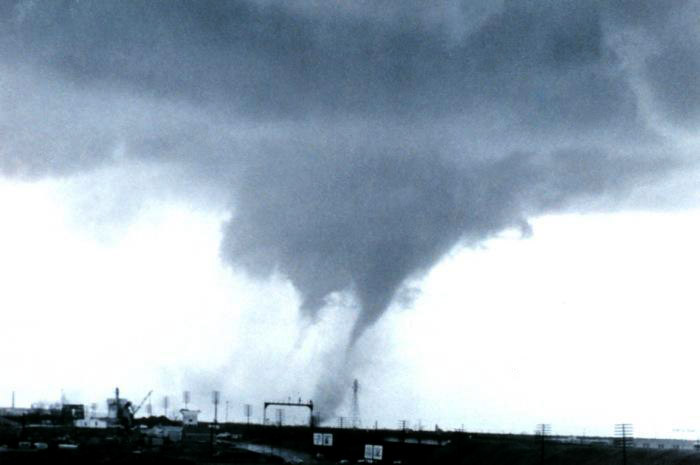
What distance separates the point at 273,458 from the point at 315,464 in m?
10.2

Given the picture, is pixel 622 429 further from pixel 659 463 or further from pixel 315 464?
pixel 315 464

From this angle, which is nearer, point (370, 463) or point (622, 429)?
point (622, 429)

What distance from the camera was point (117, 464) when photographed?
133500 millimetres

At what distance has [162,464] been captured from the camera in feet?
450

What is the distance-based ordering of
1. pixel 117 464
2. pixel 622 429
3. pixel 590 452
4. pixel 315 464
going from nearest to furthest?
pixel 622 429 < pixel 117 464 < pixel 590 452 < pixel 315 464

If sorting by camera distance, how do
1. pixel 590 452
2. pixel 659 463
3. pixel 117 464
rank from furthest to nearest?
pixel 590 452, pixel 117 464, pixel 659 463

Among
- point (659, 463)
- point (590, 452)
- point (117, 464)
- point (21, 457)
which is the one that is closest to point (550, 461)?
point (590, 452)

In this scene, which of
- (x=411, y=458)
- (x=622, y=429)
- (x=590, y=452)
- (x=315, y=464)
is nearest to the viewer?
(x=622, y=429)

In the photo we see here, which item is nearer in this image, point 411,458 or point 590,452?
point 590,452

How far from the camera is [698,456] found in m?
123

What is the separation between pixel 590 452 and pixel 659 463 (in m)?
21.6

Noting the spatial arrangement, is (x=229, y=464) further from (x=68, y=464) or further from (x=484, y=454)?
(x=484, y=454)

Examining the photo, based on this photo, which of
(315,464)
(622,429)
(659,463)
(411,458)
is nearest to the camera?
(622,429)

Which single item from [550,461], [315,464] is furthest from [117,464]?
[550,461]
